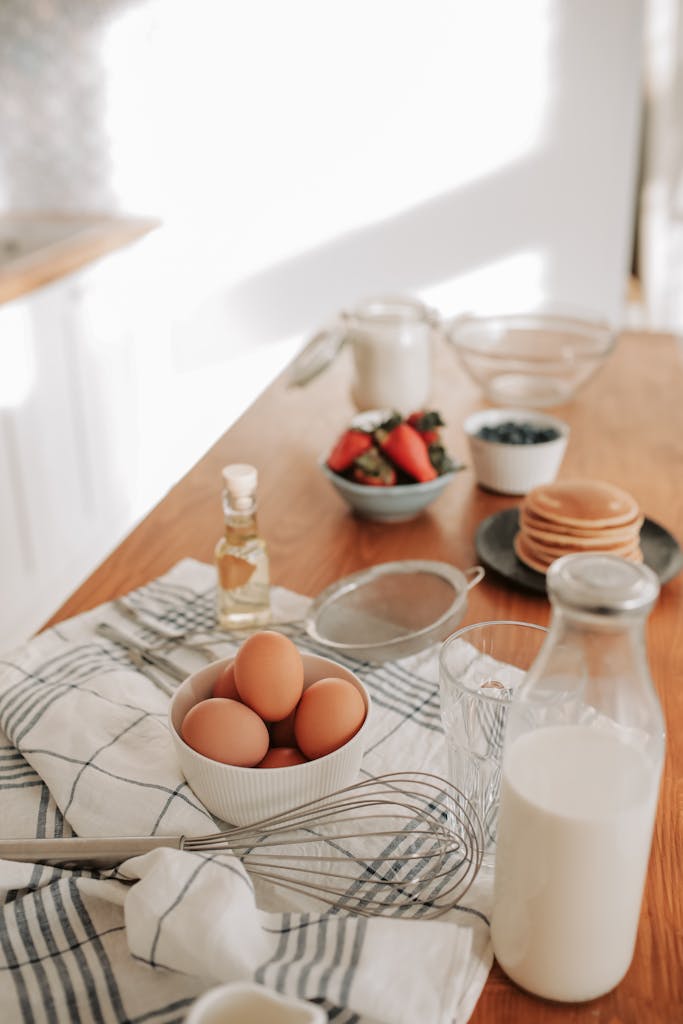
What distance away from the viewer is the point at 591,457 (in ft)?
4.27

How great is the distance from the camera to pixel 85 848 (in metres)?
0.60

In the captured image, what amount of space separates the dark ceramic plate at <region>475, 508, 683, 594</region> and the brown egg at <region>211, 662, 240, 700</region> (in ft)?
1.20

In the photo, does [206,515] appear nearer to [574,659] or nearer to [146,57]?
[574,659]

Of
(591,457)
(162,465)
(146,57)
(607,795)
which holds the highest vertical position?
(146,57)

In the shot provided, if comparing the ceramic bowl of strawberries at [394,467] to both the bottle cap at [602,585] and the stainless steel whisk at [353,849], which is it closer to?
the stainless steel whisk at [353,849]

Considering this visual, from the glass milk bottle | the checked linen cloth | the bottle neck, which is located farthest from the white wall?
the glass milk bottle

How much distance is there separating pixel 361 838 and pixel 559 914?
172mm

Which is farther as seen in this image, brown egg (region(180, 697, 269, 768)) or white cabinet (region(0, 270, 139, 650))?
white cabinet (region(0, 270, 139, 650))

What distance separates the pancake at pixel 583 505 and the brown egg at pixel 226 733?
1.40 feet

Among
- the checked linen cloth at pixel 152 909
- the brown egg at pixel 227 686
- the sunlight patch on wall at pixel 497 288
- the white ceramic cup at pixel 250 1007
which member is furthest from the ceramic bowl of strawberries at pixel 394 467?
the sunlight patch on wall at pixel 497 288

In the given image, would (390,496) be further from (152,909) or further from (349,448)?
(152,909)

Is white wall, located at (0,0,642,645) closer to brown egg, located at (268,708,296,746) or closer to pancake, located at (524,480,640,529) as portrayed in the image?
pancake, located at (524,480,640,529)

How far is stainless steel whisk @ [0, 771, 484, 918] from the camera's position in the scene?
605 mm

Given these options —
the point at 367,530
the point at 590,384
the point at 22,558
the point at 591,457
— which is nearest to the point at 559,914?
the point at 367,530
